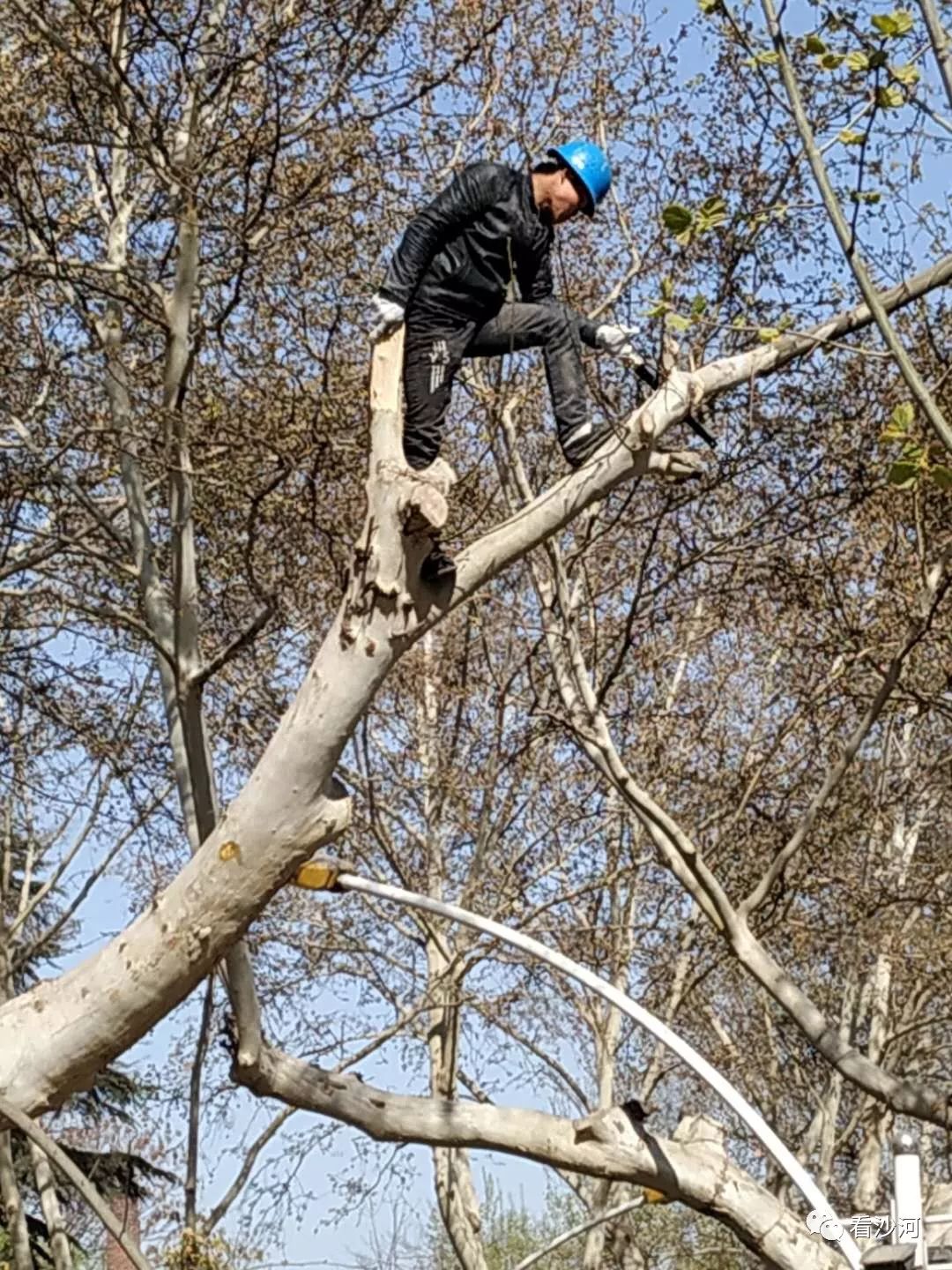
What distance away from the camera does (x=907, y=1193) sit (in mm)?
5906

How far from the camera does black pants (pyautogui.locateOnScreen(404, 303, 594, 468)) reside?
19.0 ft

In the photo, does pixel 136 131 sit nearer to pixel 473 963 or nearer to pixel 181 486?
pixel 181 486

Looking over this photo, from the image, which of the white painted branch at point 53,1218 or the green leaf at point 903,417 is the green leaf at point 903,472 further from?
the white painted branch at point 53,1218

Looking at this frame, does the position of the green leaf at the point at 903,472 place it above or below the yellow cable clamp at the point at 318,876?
above

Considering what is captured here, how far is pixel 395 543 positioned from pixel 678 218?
1.22 metres

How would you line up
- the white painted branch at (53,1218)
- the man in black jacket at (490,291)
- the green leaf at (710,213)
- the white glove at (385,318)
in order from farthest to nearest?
the white painted branch at (53,1218), the man in black jacket at (490,291), the white glove at (385,318), the green leaf at (710,213)

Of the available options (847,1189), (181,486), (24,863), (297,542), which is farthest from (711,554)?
(847,1189)

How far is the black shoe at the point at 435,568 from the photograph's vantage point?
484 cm

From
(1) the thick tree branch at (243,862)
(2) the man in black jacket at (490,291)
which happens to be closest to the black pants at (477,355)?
(2) the man in black jacket at (490,291)

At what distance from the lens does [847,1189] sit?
1883 centimetres

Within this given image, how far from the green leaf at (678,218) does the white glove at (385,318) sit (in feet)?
3.02

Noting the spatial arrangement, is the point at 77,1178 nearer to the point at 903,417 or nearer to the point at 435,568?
the point at 435,568

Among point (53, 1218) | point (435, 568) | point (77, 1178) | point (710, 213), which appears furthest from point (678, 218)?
point (53, 1218)

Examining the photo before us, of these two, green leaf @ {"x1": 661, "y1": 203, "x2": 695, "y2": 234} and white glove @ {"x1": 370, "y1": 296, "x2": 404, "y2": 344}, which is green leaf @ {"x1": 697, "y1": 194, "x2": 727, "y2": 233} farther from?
white glove @ {"x1": 370, "y1": 296, "x2": 404, "y2": 344}
